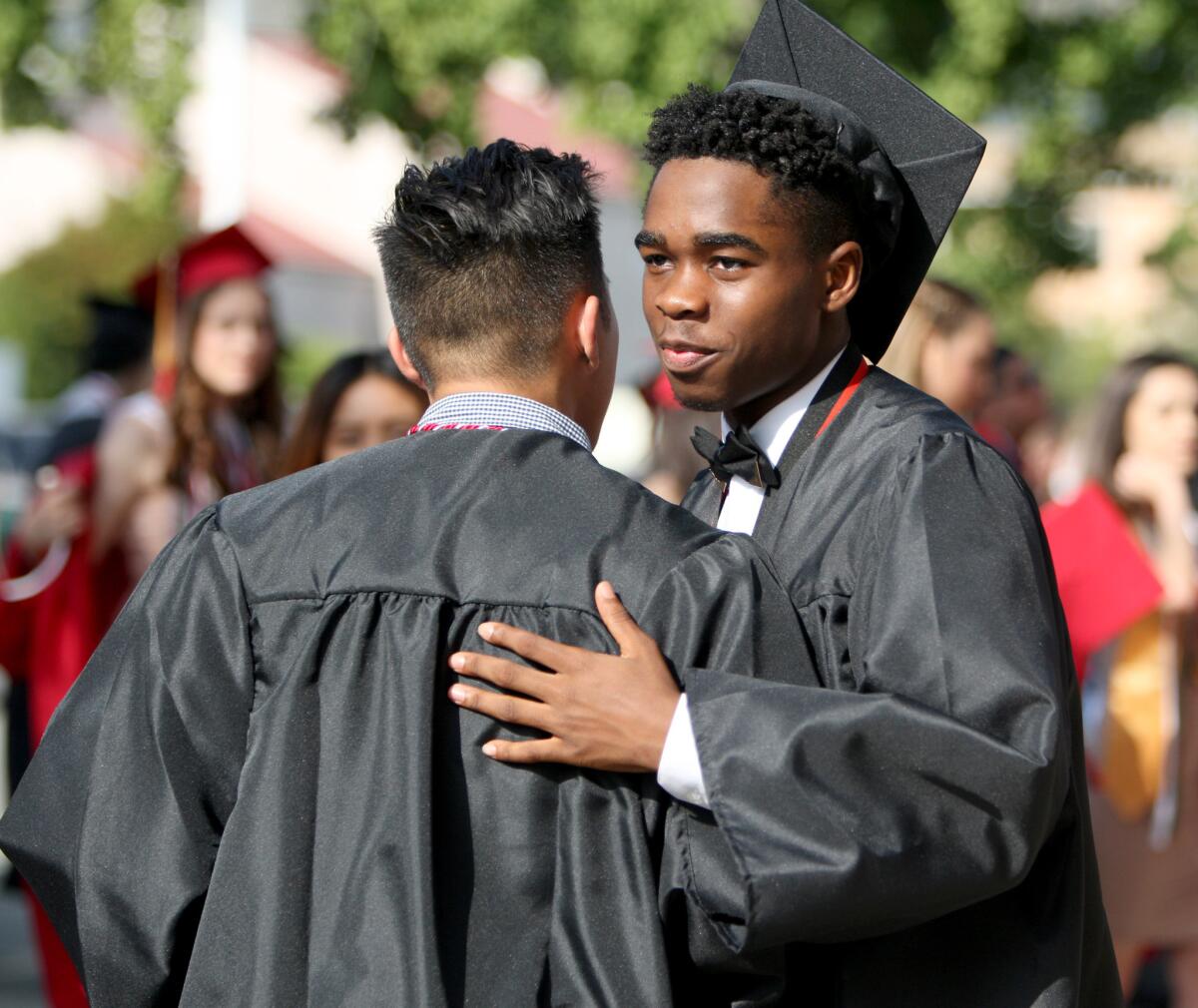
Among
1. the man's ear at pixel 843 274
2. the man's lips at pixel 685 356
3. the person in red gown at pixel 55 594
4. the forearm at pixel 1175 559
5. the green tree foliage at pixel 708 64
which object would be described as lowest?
the person in red gown at pixel 55 594

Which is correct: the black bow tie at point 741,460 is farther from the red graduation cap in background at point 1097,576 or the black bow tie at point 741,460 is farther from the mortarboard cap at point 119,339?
the mortarboard cap at point 119,339

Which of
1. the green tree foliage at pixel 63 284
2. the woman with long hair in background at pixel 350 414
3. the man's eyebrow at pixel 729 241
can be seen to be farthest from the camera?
the green tree foliage at pixel 63 284

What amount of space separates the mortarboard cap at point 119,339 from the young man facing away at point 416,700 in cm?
505

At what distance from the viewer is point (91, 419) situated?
265 inches

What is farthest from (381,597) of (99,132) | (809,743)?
(99,132)

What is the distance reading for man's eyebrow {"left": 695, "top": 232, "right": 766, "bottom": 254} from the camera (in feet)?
8.22

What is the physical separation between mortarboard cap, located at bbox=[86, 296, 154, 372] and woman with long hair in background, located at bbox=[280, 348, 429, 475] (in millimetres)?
2838

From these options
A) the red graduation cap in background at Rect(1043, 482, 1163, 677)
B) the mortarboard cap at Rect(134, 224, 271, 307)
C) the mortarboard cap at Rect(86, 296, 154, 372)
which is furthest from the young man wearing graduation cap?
the mortarboard cap at Rect(86, 296, 154, 372)

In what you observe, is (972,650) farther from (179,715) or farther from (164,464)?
(164,464)

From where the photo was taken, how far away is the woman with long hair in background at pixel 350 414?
459 centimetres

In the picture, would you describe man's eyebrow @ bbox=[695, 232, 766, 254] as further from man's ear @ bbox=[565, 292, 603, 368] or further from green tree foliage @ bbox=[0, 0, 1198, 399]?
green tree foliage @ bbox=[0, 0, 1198, 399]

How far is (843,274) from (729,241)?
0.21 m

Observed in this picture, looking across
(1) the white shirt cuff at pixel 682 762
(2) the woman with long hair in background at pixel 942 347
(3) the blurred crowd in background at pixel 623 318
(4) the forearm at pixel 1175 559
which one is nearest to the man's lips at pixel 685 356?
(3) the blurred crowd in background at pixel 623 318

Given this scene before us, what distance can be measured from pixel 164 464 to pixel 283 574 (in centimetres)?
281
